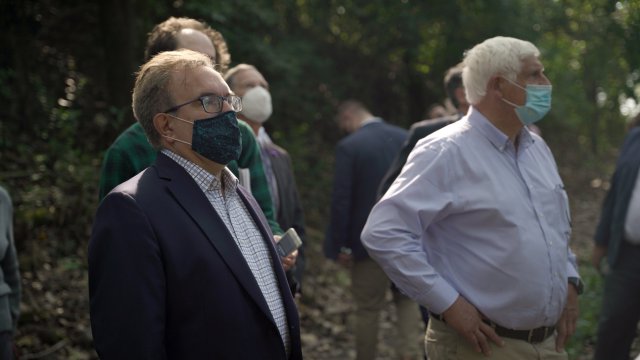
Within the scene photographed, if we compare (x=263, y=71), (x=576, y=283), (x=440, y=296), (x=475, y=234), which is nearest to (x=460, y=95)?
(x=576, y=283)

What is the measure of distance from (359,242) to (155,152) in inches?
139

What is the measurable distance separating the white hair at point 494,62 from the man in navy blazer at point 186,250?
4.27 feet

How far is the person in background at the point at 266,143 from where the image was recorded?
5078 mm

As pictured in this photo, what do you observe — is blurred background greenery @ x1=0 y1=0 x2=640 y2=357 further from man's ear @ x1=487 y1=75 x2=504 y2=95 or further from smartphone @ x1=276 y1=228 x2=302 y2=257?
smartphone @ x1=276 y1=228 x2=302 y2=257

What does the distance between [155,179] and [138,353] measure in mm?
606

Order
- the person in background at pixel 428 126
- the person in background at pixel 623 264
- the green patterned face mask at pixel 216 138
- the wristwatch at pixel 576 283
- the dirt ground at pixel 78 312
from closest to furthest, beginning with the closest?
the green patterned face mask at pixel 216 138, the wristwatch at pixel 576 283, the person in background at pixel 623 264, the person in background at pixel 428 126, the dirt ground at pixel 78 312

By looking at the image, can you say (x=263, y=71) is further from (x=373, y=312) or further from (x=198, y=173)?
(x=198, y=173)

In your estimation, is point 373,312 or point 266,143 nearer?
point 266,143

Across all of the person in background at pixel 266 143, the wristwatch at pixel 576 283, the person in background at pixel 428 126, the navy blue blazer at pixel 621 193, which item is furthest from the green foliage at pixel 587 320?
the wristwatch at pixel 576 283

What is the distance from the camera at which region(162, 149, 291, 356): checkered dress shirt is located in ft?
8.75

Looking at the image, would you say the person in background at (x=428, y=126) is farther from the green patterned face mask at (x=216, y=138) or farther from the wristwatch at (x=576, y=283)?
the green patterned face mask at (x=216, y=138)

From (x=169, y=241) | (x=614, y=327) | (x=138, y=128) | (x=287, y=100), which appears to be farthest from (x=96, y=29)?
(x=169, y=241)

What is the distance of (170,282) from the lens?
7.88ft

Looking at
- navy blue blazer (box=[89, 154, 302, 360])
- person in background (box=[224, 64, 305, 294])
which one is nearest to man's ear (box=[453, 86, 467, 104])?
person in background (box=[224, 64, 305, 294])
